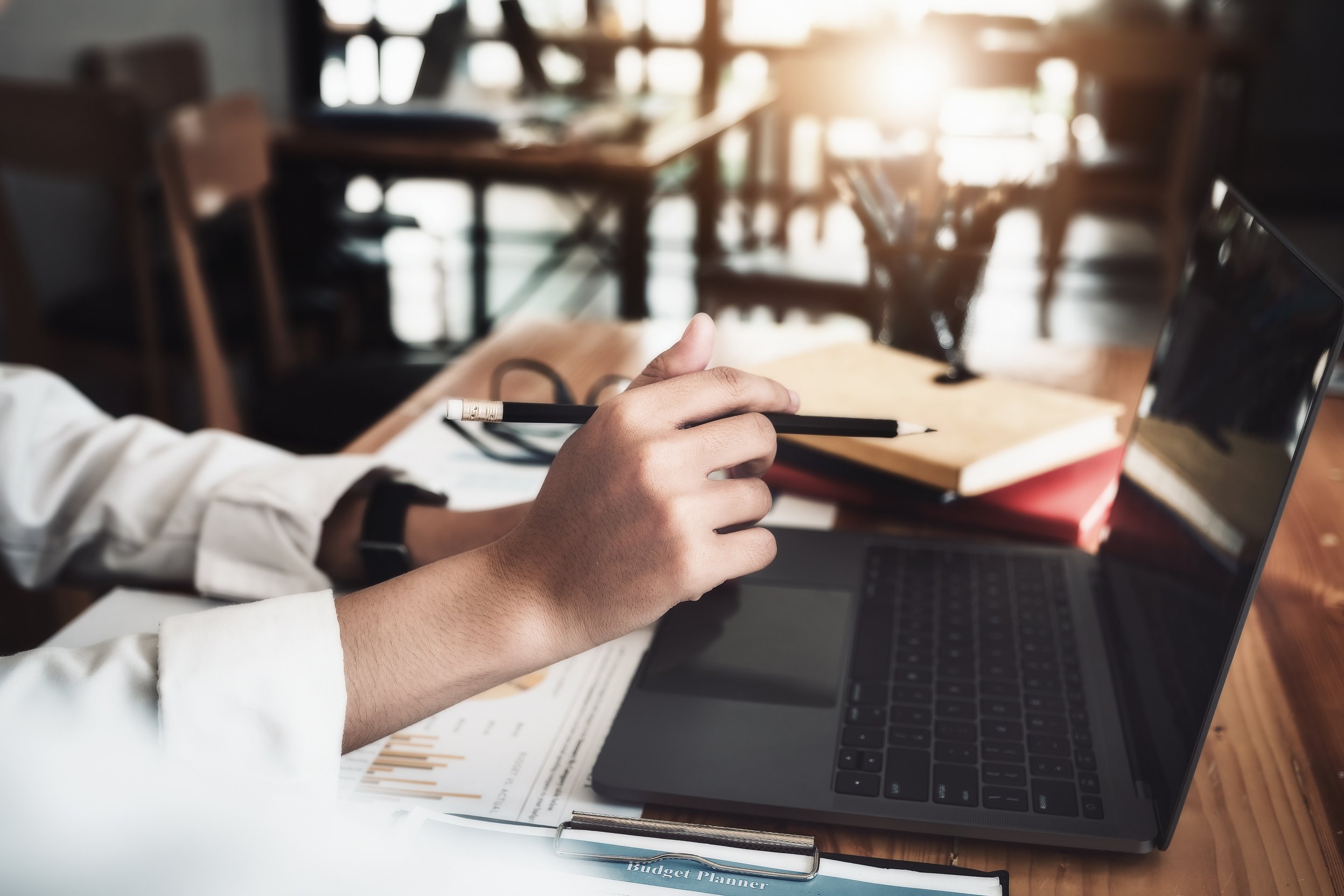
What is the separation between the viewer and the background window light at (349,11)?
15.0 feet

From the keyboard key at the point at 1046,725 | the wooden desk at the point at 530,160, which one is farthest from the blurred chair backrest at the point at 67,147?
the keyboard key at the point at 1046,725

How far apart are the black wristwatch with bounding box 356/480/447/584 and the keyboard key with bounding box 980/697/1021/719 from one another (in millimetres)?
388

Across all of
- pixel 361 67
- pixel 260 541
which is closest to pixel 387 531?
pixel 260 541

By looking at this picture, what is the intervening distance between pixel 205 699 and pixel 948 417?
0.64 m

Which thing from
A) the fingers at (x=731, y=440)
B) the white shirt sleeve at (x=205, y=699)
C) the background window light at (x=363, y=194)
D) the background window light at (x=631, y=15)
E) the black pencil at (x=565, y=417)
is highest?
the fingers at (x=731, y=440)

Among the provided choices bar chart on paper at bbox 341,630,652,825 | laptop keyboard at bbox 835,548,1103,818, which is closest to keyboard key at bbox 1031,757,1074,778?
laptop keyboard at bbox 835,548,1103,818

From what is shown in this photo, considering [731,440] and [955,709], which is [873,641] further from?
[731,440]

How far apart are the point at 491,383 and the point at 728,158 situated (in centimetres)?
414

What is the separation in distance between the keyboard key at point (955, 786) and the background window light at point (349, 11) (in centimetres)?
467

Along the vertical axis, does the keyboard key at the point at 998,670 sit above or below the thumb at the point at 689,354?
below

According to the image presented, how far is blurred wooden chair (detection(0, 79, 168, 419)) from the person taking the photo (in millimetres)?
2025

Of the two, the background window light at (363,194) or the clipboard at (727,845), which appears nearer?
the clipboard at (727,845)

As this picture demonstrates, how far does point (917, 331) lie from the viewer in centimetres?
115

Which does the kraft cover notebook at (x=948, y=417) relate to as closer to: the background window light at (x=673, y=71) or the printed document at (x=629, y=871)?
the printed document at (x=629, y=871)
